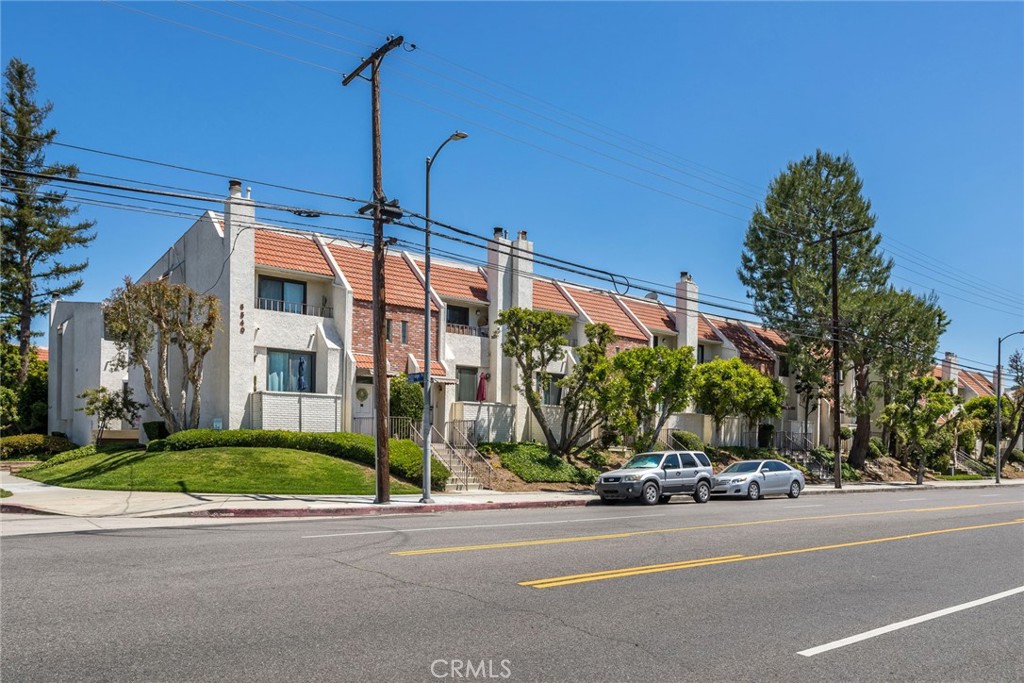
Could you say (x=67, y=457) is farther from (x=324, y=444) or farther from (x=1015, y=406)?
(x=1015, y=406)

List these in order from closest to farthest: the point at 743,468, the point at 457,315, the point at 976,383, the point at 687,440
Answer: the point at 743,468
the point at 457,315
the point at 687,440
the point at 976,383

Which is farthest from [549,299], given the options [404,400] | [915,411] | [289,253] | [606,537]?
[606,537]

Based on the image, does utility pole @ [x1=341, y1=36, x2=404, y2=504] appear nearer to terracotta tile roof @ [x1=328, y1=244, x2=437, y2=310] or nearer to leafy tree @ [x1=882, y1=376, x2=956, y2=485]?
terracotta tile roof @ [x1=328, y1=244, x2=437, y2=310]

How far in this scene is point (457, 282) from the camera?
34.5 metres

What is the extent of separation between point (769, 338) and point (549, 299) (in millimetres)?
18993

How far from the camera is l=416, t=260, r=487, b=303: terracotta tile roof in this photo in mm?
33416

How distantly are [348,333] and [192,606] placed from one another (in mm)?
21925

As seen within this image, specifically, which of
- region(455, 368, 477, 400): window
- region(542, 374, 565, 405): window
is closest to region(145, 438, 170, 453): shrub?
region(455, 368, 477, 400): window

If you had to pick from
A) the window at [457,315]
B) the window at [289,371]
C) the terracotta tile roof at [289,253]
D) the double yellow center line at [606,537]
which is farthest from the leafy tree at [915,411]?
the window at [289,371]

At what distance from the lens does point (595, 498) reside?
24578mm

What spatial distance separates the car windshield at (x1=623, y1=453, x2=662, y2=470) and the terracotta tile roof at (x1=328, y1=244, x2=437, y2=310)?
11.4 meters

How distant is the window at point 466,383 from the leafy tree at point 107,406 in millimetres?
11798

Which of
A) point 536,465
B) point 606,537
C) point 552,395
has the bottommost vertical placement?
point 536,465

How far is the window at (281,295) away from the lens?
28.9 m
